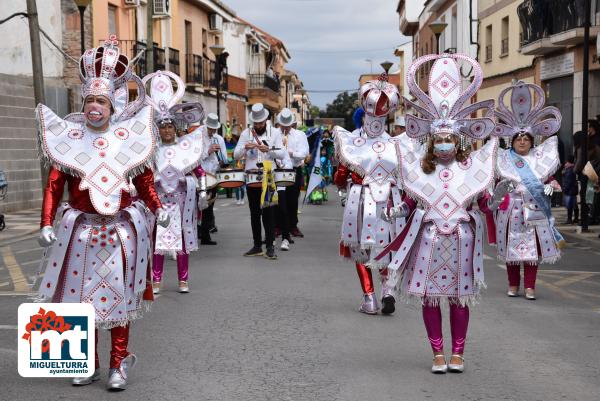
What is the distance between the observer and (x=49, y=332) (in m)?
5.30

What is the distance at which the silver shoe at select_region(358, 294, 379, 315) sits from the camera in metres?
8.16

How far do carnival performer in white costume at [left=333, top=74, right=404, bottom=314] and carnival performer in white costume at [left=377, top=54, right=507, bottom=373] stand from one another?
6.35 ft

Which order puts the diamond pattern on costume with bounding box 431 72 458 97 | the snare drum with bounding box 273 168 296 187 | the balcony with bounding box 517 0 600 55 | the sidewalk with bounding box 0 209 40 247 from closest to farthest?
1. the diamond pattern on costume with bounding box 431 72 458 97
2. the snare drum with bounding box 273 168 296 187
3. the sidewalk with bounding box 0 209 40 247
4. the balcony with bounding box 517 0 600 55

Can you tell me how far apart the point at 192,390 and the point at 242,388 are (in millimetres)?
311

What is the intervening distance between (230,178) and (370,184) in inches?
163

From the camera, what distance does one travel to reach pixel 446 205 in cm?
604

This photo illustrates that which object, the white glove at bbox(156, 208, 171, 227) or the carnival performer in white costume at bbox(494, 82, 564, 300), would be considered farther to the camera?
the carnival performer in white costume at bbox(494, 82, 564, 300)

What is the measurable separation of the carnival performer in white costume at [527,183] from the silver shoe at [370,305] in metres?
1.79

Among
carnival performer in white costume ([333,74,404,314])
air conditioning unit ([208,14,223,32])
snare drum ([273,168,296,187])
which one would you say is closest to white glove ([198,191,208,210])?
carnival performer in white costume ([333,74,404,314])

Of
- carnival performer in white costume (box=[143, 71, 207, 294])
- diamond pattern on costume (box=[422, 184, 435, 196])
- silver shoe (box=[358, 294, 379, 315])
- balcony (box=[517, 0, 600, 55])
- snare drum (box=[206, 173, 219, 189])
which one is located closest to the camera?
diamond pattern on costume (box=[422, 184, 435, 196])

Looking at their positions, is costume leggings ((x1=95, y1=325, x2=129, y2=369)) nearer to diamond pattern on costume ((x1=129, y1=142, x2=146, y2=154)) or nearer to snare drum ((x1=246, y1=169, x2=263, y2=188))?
diamond pattern on costume ((x1=129, y1=142, x2=146, y2=154))

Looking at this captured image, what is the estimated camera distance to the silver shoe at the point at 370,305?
8.16m

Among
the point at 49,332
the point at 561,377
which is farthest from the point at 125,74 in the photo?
the point at 561,377

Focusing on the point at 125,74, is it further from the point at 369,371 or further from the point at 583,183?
the point at 583,183
